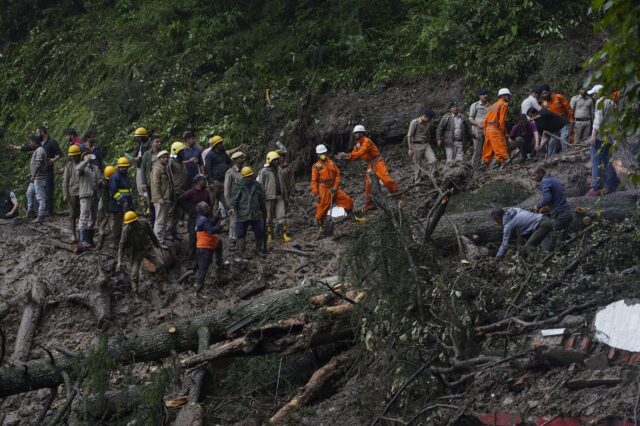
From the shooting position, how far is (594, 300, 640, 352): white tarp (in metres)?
10.0

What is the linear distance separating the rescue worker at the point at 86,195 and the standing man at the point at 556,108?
839cm

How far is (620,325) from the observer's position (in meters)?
10.2

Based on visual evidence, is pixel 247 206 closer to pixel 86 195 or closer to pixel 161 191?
pixel 161 191

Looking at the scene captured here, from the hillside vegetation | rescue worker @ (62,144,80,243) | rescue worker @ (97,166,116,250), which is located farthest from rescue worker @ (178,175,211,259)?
→ the hillside vegetation

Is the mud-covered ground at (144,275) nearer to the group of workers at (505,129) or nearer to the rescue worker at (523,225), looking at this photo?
the group of workers at (505,129)

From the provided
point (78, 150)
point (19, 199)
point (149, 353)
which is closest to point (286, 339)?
point (149, 353)

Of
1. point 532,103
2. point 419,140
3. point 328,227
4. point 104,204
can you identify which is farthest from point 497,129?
point 104,204

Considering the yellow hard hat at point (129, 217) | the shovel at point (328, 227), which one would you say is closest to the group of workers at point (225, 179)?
the yellow hard hat at point (129, 217)

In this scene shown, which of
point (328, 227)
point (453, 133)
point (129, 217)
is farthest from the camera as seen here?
point (453, 133)

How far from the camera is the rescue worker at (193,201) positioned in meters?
17.4

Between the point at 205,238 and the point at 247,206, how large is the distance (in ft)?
3.51

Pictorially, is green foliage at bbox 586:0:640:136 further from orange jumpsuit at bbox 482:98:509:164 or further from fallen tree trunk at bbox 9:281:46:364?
orange jumpsuit at bbox 482:98:509:164

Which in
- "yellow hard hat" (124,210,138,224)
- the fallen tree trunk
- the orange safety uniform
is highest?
the orange safety uniform

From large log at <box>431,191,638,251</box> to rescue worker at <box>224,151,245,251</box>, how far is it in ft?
12.6
